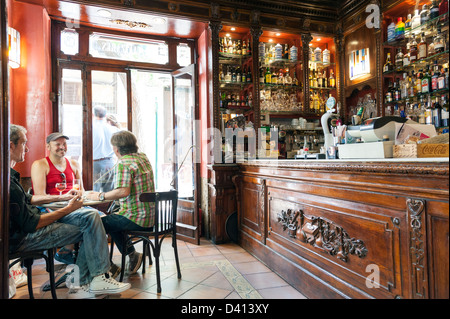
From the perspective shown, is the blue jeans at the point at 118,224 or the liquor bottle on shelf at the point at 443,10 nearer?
the blue jeans at the point at 118,224

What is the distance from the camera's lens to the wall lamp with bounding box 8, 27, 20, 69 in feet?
10.1

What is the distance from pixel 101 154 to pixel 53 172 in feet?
4.83

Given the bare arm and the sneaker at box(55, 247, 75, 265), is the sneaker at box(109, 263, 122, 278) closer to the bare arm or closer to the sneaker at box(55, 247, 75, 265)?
the sneaker at box(55, 247, 75, 265)

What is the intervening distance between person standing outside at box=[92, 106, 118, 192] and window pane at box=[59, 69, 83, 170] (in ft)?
0.66

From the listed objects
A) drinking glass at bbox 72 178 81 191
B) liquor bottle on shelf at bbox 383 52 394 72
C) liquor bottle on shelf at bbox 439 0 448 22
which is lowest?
drinking glass at bbox 72 178 81 191

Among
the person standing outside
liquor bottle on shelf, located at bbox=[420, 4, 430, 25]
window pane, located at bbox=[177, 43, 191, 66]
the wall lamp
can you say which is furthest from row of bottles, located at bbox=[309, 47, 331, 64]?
the wall lamp

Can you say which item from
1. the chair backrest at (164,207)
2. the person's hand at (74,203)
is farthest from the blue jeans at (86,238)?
the chair backrest at (164,207)

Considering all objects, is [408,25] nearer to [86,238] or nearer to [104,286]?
[86,238]

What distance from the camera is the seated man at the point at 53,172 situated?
2678 millimetres

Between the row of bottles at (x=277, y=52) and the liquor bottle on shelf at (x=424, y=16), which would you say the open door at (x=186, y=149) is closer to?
the row of bottles at (x=277, y=52)

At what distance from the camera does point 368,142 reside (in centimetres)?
198

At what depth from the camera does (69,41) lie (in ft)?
13.0

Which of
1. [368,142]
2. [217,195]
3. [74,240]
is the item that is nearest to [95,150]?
[217,195]

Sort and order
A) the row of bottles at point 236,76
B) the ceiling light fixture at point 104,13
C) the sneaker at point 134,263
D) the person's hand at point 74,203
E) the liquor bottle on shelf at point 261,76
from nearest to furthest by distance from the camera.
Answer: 1. the person's hand at point 74,203
2. the sneaker at point 134,263
3. the ceiling light fixture at point 104,13
4. the row of bottles at point 236,76
5. the liquor bottle on shelf at point 261,76
